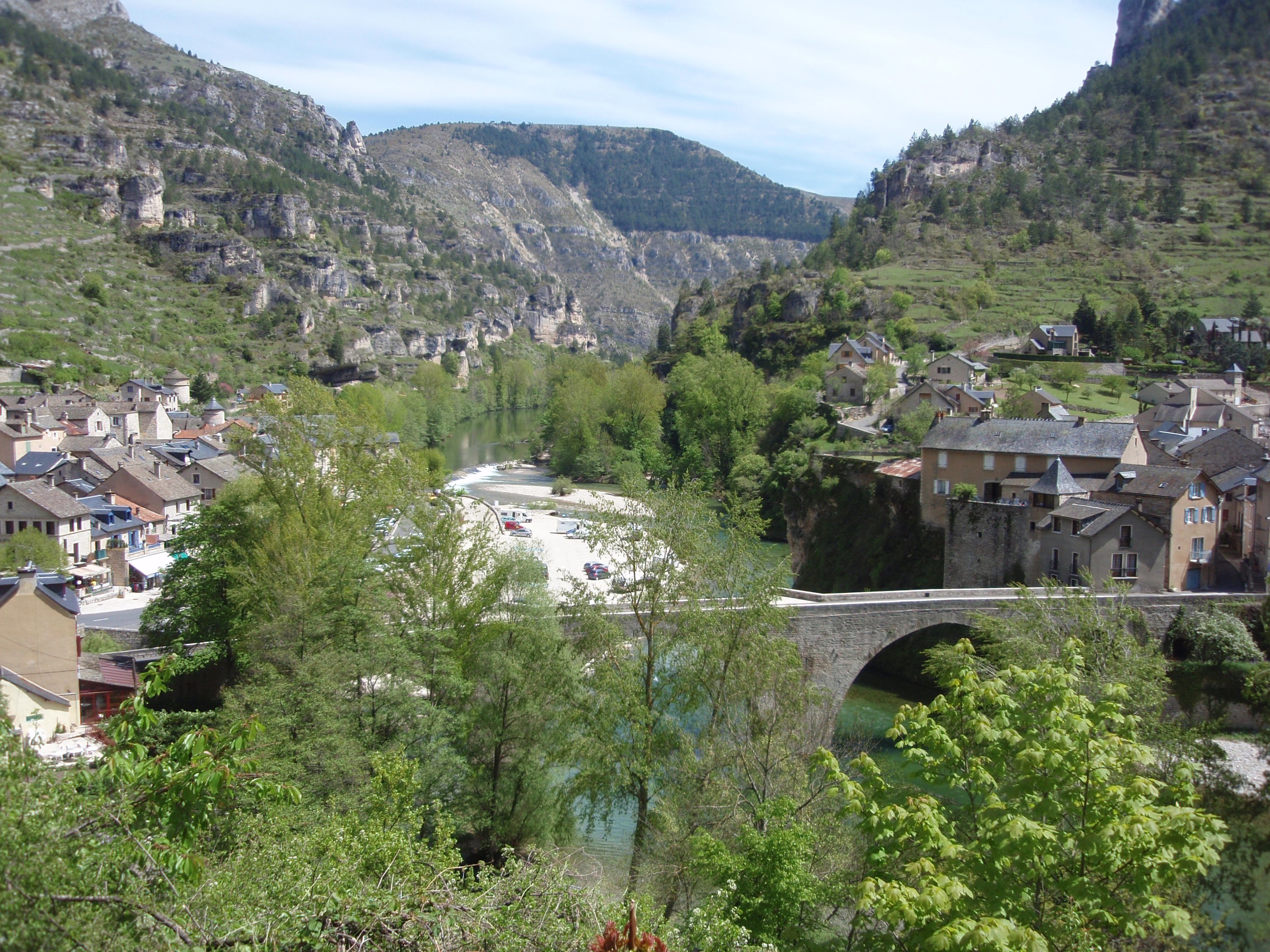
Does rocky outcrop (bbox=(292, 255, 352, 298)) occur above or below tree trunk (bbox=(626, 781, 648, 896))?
above

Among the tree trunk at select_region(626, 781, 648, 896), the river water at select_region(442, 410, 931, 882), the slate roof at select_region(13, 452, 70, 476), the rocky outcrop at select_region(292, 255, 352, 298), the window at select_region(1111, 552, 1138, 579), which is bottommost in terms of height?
the river water at select_region(442, 410, 931, 882)

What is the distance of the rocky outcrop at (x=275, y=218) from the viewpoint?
364 ft

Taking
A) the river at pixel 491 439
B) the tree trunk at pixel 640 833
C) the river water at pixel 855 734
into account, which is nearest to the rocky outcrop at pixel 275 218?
the river at pixel 491 439

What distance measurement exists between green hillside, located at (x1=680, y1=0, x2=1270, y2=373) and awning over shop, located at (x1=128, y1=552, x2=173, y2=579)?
4485 centimetres

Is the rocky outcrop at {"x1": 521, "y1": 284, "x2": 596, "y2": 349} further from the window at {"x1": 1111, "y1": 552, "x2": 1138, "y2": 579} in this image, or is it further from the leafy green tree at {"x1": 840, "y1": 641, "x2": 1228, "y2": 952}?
the leafy green tree at {"x1": 840, "y1": 641, "x2": 1228, "y2": 952}

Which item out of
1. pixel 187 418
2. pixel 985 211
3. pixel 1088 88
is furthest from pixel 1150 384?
pixel 1088 88

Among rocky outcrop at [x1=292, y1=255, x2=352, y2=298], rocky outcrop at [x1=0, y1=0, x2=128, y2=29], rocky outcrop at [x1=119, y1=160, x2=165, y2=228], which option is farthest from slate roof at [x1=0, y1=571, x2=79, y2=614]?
rocky outcrop at [x1=0, y1=0, x2=128, y2=29]

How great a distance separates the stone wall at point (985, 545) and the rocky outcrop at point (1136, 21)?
12187 cm

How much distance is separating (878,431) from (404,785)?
36529 millimetres

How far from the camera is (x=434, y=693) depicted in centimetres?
1727

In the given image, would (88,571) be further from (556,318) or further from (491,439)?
(556,318)

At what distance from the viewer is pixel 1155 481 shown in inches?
1040

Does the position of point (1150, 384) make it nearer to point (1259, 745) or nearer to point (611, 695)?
point (1259, 745)

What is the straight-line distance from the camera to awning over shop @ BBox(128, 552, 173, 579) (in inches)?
1358
